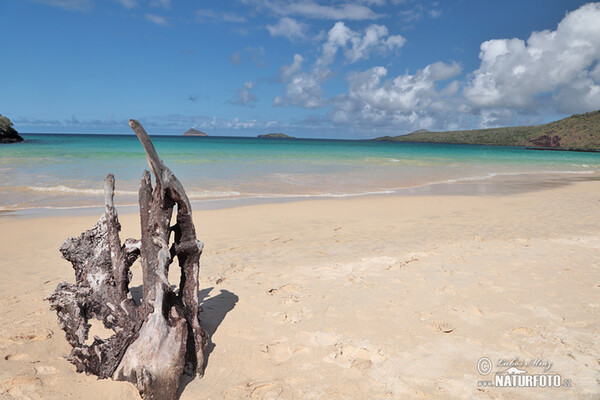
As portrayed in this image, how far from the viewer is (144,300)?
11.4ft

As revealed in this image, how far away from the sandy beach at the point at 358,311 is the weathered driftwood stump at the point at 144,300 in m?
0.20

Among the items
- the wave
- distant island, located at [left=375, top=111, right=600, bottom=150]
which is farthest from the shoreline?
distant island, located at [left=375, top=111, right=600, bottom=150]

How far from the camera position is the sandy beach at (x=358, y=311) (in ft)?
11.0

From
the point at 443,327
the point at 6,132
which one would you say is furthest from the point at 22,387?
the point at 6,132

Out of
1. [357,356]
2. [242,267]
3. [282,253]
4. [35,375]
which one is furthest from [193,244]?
[282,253]

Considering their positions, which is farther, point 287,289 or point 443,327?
point 287,289

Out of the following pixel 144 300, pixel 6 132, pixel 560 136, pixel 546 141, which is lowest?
pixel 144 300

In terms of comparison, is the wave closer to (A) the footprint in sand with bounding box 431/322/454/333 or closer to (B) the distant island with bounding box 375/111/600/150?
(A) the footprint in sand with bounding box 431/322/454/333

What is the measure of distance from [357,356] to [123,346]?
2193mm

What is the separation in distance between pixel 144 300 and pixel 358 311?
2.49m

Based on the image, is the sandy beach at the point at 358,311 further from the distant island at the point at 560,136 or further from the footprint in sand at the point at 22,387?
the distant island at the point at 560,136

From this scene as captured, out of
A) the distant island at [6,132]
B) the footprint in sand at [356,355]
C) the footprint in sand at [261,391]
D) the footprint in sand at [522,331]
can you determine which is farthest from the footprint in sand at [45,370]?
the distant island at [6,132]

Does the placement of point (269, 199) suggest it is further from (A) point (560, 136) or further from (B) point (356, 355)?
(A) point (560, 136)

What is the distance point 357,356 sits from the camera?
376 cm
